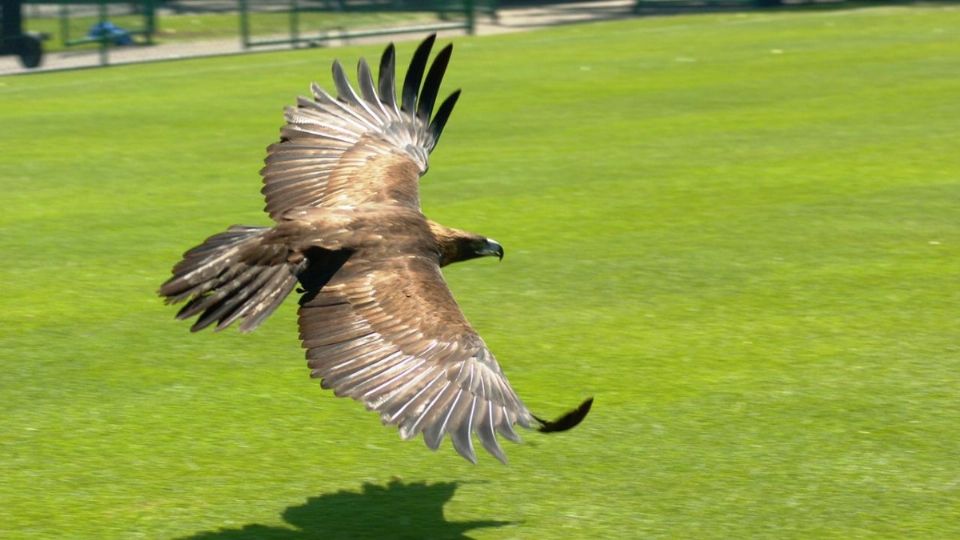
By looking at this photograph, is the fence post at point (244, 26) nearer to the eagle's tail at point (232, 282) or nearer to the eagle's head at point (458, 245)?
the eagle's head at point (458, 245)

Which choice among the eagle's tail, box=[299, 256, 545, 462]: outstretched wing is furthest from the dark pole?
box=[299, 256, 545, 462]: outstretched wing

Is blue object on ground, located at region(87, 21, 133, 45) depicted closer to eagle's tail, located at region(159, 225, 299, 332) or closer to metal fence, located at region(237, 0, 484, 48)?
metal fence, located at region(237, 0, 484, 48)

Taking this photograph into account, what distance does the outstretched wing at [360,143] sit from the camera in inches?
291

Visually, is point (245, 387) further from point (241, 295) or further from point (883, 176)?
point (883, 176)

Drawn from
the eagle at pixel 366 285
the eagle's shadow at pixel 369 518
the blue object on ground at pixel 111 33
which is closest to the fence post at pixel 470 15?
the blue object on ground at pixel 111 33

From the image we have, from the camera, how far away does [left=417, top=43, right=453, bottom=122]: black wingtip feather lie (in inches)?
308

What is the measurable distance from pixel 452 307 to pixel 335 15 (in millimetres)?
22368

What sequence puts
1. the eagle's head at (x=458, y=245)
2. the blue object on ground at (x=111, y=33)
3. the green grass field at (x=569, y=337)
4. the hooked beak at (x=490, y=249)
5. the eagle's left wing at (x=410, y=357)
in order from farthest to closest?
the blue object on ground at (x=111, y=33), the hooked beak at (x=490, y=249), the eagle's head at (x=458, y=245), the green grass field at (x=569, y=337), the eagle's left wing at (x=410, y=357)

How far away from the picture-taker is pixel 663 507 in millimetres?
5809

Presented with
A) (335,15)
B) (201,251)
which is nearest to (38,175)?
(201,251)

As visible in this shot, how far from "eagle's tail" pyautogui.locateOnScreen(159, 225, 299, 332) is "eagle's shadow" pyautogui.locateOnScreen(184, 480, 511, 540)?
74cm

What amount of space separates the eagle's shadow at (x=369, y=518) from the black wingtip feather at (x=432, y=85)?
2575 mm

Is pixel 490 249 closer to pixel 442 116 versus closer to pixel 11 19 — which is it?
pixel 442 116

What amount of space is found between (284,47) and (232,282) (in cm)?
2105
